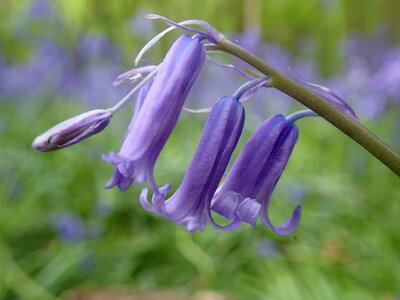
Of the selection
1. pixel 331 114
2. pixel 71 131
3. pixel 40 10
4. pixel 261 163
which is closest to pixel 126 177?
pixel 71 131

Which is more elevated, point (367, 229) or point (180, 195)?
point (180, 195)

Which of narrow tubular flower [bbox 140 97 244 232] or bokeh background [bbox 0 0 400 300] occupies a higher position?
narrow tubular flower [bbox 140 97 244 232]

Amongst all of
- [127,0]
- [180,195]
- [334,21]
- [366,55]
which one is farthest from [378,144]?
[334,21]

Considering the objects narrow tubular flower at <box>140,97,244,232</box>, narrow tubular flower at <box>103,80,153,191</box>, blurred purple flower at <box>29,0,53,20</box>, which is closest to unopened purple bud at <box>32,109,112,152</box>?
narrow tubular flower at <box>103,80,153,191</box>

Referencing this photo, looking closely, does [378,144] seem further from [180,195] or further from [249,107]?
[249,107]

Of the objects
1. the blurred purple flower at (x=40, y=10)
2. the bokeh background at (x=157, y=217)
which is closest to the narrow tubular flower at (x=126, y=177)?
the bokeh background at (x=157, y=217)

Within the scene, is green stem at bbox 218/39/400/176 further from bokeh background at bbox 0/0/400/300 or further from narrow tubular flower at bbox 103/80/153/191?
bokeh background at bbox 0/0/400/300

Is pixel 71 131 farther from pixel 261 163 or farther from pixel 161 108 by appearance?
pixel 261 163

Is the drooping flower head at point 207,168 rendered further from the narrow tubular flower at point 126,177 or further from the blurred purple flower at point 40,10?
the blurred purple flower at point 40,10
